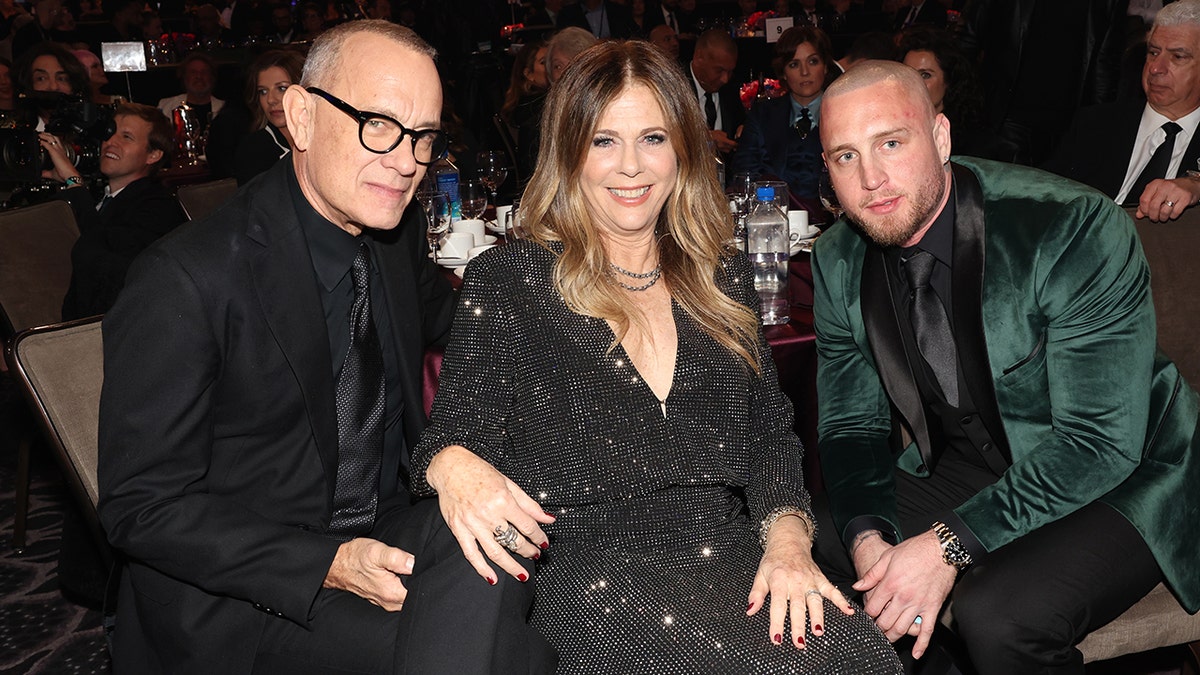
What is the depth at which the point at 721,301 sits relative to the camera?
2068 mm

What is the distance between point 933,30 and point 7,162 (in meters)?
4.12

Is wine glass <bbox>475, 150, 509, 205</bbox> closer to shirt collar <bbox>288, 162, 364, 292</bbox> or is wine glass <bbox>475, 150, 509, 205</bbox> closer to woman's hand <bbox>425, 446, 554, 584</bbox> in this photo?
shirt collar <bbox>288, 162, 364, 292</bbox>

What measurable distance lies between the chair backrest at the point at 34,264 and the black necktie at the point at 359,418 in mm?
1882

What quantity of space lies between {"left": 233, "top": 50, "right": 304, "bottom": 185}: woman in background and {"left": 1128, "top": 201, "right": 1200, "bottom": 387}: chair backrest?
344cm

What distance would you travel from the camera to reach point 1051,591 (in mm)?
1904

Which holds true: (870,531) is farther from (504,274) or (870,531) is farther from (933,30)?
(933,30)

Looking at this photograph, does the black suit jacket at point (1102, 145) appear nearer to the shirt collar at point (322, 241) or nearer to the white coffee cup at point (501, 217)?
the white coffee cup at point (501, 217)

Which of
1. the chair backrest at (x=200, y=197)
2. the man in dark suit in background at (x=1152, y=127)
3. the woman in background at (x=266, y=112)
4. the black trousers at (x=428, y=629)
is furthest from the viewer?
the woman in background at (x=266, y=112)

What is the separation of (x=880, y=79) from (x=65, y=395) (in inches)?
70.4

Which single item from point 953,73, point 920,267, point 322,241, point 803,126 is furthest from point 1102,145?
point 322,241

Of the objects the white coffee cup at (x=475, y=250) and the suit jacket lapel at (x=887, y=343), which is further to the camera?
the white coffee cup at (x=475, y=250)

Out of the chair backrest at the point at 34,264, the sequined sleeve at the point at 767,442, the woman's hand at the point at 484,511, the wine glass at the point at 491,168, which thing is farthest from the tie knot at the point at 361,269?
the wine glass at the point at 491,168

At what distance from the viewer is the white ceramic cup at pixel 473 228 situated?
337cm

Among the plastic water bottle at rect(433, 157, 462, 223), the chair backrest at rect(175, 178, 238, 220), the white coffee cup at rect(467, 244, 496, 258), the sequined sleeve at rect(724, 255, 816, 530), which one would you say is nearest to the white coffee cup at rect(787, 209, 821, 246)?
the white coffee cup at rect(467, 244, 496, 258)
